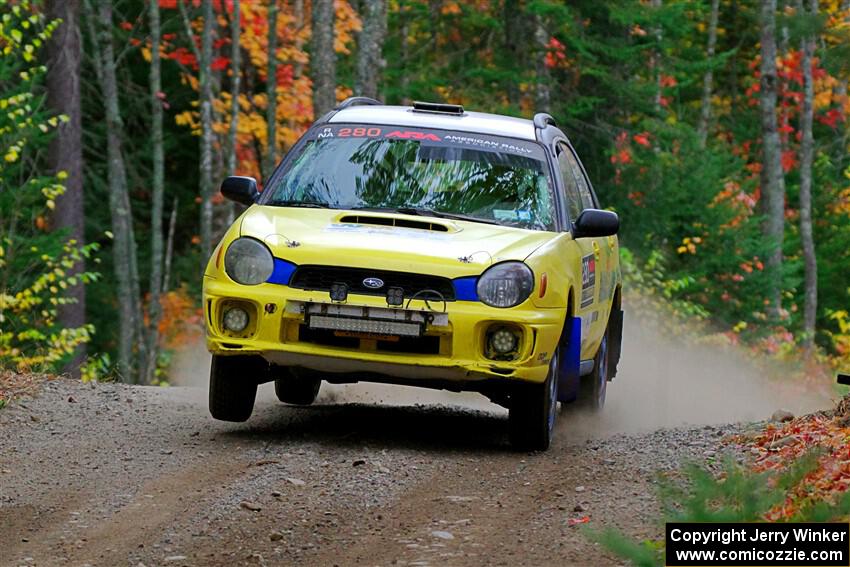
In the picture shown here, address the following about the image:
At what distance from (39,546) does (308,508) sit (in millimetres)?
1287

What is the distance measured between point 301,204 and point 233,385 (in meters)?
1.20

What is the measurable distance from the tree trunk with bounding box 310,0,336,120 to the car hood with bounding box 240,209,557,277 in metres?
12.4

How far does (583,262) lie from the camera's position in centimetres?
1027

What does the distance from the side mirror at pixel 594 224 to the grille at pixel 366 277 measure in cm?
141

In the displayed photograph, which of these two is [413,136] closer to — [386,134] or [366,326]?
[386,134]

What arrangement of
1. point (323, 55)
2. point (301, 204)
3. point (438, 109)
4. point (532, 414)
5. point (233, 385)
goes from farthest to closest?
point (323, 55) → point (438, 109) → point (301, 204) → point (233, 385) → point (532, 414)

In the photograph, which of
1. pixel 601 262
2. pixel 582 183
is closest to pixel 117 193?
pixel 582 183

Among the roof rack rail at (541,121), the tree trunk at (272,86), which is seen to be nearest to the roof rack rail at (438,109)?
the roof rack rail at (541,121)

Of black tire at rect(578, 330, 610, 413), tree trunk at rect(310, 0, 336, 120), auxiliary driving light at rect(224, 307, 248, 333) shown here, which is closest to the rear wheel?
auxiliary driving light at rect(224, 307, 248, 333)

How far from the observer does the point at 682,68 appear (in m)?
28.5

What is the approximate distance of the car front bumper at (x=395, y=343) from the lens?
895 centimetres

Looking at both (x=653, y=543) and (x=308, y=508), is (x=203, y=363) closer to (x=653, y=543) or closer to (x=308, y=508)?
(x=308, y=508)

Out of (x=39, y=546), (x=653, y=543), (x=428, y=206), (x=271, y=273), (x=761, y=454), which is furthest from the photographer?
(x=428, y=206)

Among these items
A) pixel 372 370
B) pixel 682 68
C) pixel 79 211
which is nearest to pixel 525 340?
pixel 372 370
